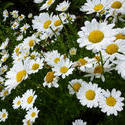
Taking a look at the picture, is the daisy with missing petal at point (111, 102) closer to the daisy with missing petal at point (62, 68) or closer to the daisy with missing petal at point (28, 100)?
the daisy with missing petal at point (62, 68)

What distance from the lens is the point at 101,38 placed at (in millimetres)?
1506

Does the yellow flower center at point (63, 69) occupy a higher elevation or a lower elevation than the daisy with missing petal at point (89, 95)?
higher

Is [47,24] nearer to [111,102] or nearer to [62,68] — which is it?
[62,68]

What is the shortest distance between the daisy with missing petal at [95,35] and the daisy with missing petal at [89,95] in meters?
0.47

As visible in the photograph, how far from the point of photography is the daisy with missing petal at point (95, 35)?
4.73 feet

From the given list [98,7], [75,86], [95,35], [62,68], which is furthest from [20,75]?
[98,7]

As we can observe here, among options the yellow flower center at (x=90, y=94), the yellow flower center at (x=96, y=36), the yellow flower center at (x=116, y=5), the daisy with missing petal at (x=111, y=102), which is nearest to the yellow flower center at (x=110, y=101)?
the daisy with missing petal at (x=111, y=102)

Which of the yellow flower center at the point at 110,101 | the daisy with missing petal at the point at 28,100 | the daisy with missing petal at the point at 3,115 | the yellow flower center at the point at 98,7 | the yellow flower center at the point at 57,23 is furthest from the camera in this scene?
the daisy with missing petal at the point at 3,115

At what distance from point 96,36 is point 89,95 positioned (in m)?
0.60

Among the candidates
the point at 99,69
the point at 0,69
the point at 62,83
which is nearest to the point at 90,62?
the point at 99,69

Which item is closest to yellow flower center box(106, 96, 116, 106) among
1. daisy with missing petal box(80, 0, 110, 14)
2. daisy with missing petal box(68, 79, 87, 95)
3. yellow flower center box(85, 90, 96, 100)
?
yellow flower center box(85, 90, 96, 100)

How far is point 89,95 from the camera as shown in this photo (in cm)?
188

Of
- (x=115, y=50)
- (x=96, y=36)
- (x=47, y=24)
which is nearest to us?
(x=96, y=36)

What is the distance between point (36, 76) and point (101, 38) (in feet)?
5.24
